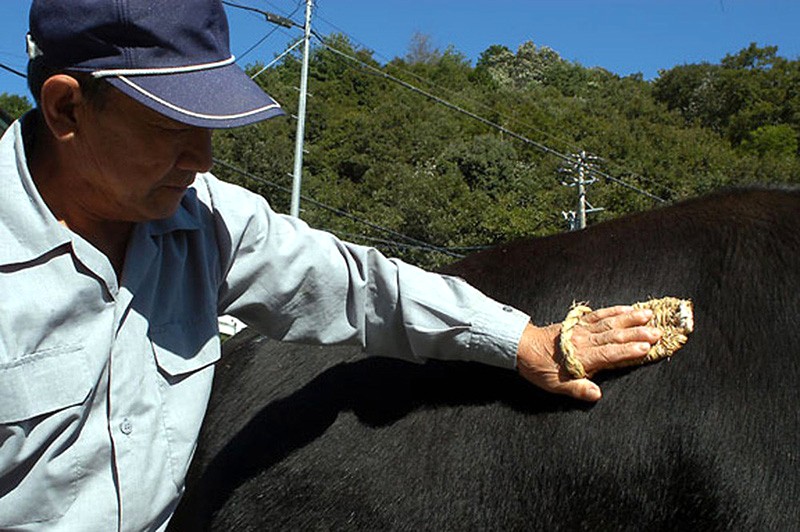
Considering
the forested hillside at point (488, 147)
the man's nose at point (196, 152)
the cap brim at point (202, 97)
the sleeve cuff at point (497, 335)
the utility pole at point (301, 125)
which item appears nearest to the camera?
the cap brim at point (202, 97)

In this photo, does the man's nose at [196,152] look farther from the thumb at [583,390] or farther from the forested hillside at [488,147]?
the forested hillside at [488,147]

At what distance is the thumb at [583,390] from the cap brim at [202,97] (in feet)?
3.17

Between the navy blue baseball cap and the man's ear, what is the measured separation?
3cm

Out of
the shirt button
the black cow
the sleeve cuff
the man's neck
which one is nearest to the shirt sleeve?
the sleeve cuff

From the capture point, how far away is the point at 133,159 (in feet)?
5.41

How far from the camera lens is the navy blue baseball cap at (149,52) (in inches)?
60.7

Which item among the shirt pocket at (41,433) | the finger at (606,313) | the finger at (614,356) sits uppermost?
the finger at (606,313)

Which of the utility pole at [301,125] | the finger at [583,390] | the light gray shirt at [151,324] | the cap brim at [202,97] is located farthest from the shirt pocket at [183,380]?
the utility pole at [301,125]

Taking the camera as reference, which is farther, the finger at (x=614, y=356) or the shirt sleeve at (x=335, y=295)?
the shirt sleeve at (x=335, y=295)

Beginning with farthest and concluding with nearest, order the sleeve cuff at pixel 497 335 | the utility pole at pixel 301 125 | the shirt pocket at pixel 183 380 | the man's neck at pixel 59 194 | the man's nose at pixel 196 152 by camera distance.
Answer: the utility pole at pixel 301 125 < the sleeve cuff at pixel 497 335 < the shirt pocket at pixel 183 380 < the man's neck at pixel 59 194 < the man's nose at pixel 196 152

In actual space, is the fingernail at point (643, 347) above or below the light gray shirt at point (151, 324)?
above

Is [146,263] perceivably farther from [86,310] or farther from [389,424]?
[389,424]

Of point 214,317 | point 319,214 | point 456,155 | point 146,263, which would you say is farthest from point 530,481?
point 456,155

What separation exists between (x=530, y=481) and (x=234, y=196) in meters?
1.12
